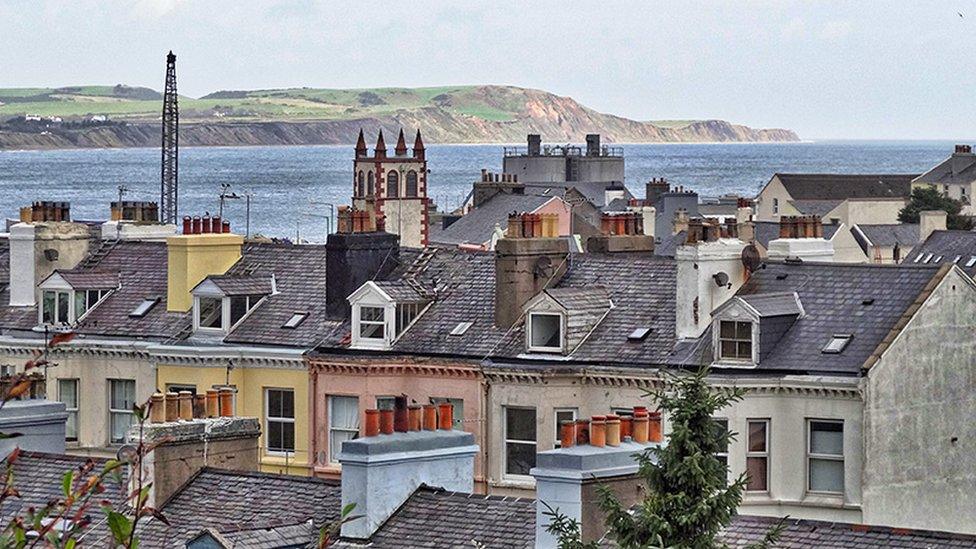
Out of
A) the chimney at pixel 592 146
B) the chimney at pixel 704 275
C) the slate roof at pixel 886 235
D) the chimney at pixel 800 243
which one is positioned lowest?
the chimney at pixel 704 275

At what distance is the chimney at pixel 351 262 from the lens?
48000mm

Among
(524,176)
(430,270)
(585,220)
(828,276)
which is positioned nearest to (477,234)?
(585,220)

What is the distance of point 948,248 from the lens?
85.8 metres

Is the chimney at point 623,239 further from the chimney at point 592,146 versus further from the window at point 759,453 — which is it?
the chimney at point 592,146

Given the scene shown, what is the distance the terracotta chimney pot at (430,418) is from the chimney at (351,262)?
19.4 meters

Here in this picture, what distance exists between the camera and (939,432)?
40.3 m

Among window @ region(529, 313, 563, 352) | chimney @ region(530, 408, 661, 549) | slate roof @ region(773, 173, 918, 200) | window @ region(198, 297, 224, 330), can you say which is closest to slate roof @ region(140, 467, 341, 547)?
chimney @ region(530, 408, 661, 549)

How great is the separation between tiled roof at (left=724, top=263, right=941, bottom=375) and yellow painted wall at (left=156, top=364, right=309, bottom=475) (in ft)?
27.7

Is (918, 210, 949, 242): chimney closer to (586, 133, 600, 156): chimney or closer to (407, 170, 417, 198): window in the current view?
(407, 170, 417, 198): window

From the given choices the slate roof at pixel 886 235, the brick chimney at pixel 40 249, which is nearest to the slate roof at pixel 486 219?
the slate roof at pixel 886 235

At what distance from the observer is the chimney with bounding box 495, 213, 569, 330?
45438 mm

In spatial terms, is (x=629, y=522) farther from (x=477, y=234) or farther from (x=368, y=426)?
(x=477, y=234)

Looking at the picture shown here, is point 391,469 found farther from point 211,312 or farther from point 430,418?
point 211,312

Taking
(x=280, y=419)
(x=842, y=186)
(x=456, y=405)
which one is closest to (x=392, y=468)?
(x=456, y=405)
